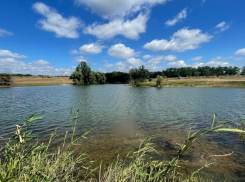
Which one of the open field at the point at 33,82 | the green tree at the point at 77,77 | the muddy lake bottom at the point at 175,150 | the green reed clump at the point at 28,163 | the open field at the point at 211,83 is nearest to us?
the green reed clump at the point at 28,163

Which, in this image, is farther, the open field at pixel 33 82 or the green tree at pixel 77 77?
the green tree at pixel 77 77

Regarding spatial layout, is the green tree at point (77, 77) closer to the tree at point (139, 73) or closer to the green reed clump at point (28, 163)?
the tree at point (139, 73)

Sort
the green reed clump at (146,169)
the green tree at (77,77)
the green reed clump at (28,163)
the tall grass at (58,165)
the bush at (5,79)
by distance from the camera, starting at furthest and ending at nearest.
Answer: the green tree at (77,77)
the bush at (5,79)
the green reed clump at (28,163)
the tall grass at (58,165)
the green reed clump at (146,169)

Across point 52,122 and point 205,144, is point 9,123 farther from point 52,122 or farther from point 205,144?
point 205,144

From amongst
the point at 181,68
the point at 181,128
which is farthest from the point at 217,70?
the point at 181,128

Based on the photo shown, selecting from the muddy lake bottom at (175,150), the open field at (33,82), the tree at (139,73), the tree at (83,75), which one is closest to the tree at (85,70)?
the tree at (83,75)

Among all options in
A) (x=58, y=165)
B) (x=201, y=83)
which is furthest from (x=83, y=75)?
(x=58, y=165)

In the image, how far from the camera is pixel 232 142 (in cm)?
917

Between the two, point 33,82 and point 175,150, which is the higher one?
point 33,82

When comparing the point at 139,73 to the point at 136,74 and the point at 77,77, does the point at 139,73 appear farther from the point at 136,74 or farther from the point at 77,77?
the point at 77,77

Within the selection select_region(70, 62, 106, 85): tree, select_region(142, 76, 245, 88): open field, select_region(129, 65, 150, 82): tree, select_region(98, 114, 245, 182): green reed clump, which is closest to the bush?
select_region(70, 62, 106, 85): tree

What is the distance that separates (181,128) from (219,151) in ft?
13.9

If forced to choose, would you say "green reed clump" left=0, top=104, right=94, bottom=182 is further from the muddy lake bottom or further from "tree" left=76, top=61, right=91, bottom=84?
"tree" left=76, top=61, right=91, bottom=84

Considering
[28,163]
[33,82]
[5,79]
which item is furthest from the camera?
[33,82]
